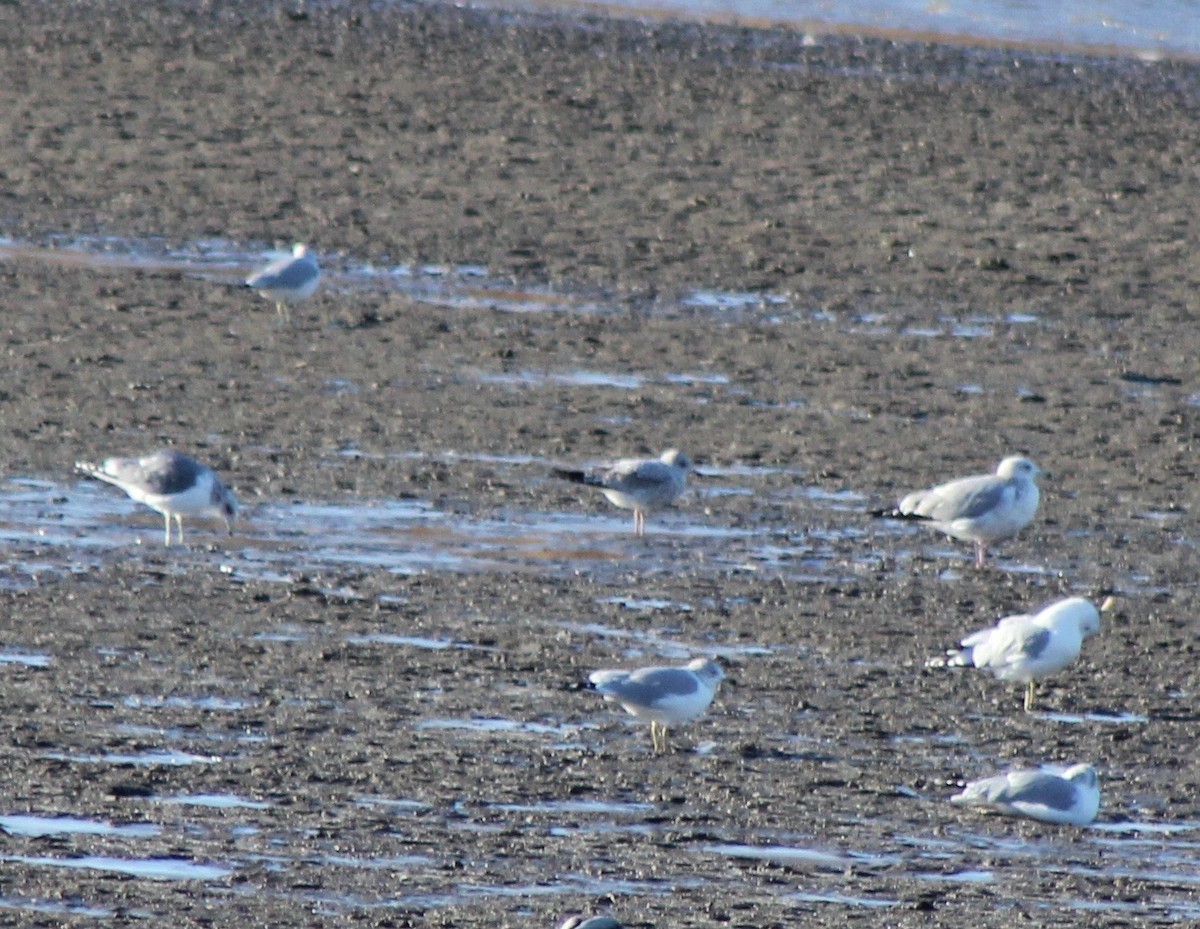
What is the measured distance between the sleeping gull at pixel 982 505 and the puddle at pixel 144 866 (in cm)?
457

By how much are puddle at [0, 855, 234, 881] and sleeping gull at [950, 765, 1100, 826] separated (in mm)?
2231

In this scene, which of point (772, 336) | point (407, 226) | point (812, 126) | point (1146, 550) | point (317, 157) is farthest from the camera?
point (812, 126)

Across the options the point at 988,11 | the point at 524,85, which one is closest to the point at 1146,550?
the point at 524,85

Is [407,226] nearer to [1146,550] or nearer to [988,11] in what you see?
[1146,550]

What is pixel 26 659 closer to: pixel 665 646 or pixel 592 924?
pixel 665 646

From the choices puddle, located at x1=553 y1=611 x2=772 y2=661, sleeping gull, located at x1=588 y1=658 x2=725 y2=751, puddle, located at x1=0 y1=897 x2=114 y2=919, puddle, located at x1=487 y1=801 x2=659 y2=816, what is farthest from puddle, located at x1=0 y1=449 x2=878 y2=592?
puddle, located at x1=0 y1=897 x2=114 y2=919

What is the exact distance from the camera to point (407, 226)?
16500mm

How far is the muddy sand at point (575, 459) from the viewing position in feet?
24.1

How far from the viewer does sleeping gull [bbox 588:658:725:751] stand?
8.09 metres

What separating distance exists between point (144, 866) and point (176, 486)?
3.57 metres

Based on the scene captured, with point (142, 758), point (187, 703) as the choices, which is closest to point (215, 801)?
point (142, 758)

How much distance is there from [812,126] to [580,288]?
179 inches

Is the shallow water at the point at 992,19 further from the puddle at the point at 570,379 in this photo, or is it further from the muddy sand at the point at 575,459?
the puddle at the point at 570,379

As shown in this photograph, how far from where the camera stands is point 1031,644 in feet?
28.9
